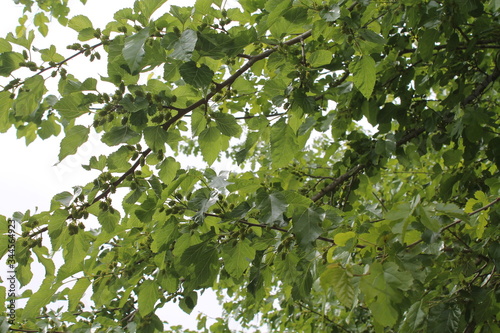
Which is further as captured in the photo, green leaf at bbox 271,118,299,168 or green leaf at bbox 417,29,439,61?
green leaf at bbox 417,29,439,61

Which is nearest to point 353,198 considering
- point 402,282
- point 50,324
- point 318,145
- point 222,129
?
point 222,129

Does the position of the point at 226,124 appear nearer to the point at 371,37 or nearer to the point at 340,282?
the point at 371,37

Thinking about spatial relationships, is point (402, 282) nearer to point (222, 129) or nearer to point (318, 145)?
point (222, 129)

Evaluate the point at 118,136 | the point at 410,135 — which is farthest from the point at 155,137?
the point at 410,135

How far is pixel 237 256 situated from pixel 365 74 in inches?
28.8

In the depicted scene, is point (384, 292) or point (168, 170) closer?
point (384, 292)

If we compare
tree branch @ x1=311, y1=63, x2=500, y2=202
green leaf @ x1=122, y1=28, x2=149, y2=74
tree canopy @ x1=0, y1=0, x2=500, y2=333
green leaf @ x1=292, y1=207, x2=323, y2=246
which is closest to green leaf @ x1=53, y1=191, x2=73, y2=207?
tree canopy @ x1=0, y1=0, x2=500, y2=333

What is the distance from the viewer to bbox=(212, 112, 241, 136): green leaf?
55.4 inches

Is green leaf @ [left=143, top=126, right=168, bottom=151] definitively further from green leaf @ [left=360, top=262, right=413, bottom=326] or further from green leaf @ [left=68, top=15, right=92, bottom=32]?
green leaf @ [left=360, top=262, right=413, bottom=326]

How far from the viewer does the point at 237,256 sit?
137cm

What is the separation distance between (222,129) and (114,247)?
3.16 feet

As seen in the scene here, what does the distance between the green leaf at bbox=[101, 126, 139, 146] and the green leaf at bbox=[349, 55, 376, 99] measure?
75 cm

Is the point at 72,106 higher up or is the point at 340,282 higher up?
the point at 72,106

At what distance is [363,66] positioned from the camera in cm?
136
